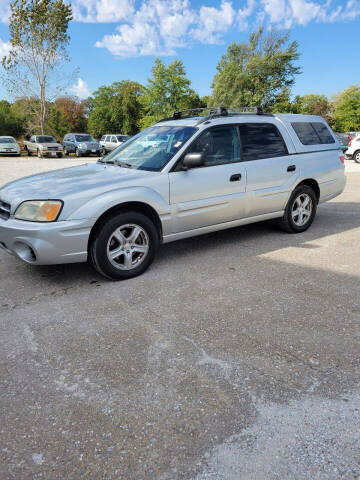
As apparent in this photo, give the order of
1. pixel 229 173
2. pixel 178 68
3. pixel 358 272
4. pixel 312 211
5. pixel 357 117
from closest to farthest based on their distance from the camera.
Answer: pixel 358 272, pixel 229 173, pixel 312 211, pixel 178 68, pixel 357 117

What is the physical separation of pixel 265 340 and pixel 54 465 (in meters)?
1.67

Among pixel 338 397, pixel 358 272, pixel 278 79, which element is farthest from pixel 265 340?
pixel 278 79

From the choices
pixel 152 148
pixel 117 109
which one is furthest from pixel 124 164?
pixel 117 109

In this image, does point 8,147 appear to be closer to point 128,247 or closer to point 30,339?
point 128,247

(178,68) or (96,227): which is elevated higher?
(178,68)

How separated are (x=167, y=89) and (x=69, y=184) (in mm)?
46526

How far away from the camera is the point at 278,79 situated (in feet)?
162

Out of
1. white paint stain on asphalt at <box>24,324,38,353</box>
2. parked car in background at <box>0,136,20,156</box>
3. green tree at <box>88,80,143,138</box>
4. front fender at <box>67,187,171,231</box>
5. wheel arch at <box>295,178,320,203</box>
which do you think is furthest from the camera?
green tree at <box>88,80,143,138</box>

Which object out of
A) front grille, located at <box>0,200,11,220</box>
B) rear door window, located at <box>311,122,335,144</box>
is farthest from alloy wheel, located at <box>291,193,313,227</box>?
front grille, located at <box>0,200,11,220</box>

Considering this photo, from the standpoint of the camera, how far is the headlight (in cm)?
372

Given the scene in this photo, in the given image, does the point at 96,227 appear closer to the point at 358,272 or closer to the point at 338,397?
the point at 338,397

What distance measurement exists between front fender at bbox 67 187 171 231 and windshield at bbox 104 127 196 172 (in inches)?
16.0

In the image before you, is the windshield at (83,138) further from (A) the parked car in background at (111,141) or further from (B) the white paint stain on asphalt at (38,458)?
(B) the white paint stain on asphalt at (38,458)

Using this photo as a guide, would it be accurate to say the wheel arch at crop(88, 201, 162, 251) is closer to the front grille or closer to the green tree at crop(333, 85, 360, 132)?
the front grille
